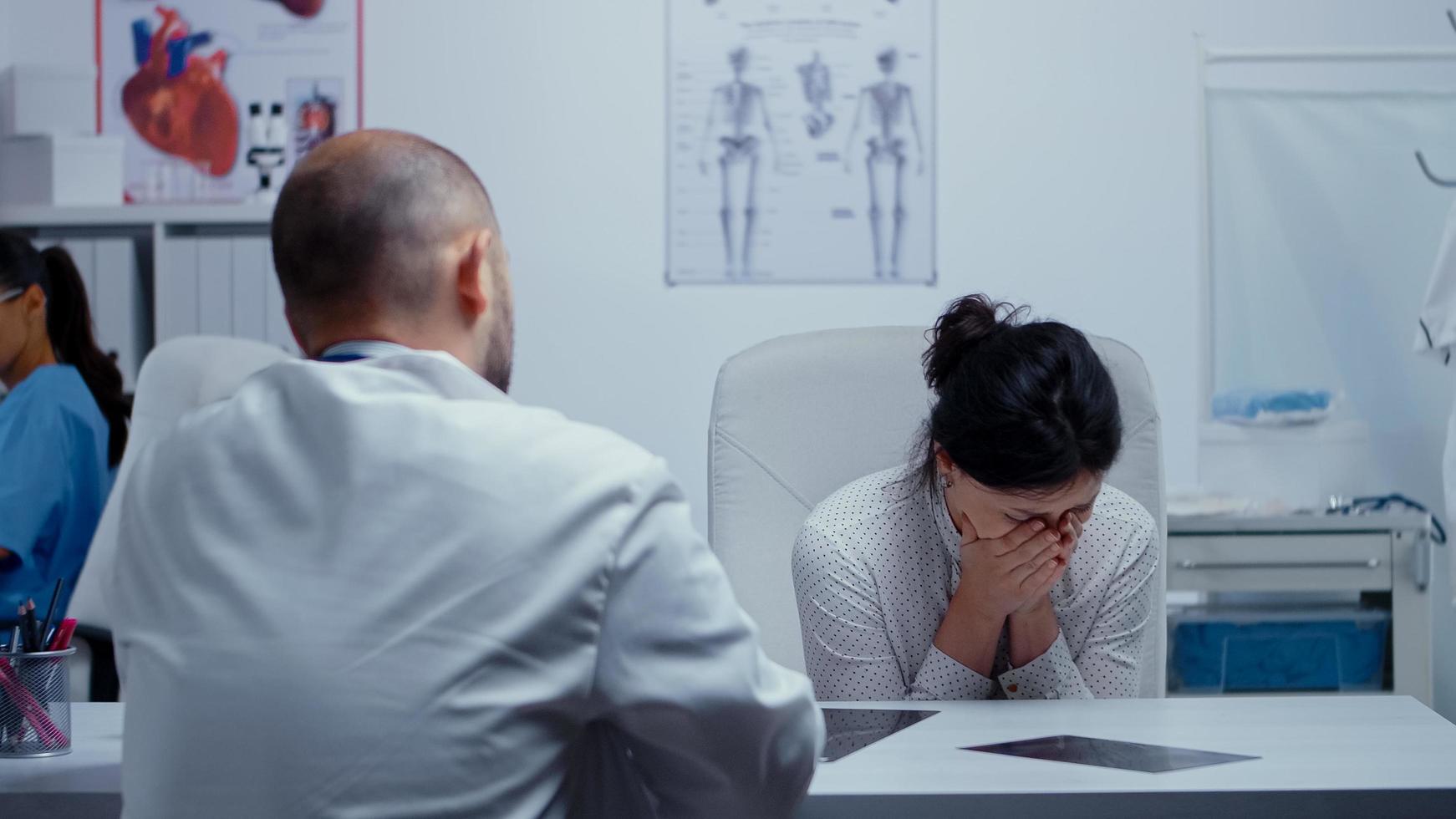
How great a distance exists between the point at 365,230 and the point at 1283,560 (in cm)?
208

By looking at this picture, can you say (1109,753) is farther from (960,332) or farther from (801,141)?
(801,141)

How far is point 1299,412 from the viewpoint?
2.66m

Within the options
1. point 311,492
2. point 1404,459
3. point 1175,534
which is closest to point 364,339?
point 311,492

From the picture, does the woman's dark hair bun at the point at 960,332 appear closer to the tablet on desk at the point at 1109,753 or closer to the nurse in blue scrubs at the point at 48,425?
the tablet on desk at the point at 1109,753

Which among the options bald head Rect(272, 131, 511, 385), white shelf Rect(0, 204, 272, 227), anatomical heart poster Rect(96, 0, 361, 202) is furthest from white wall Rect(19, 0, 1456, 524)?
bald head Rect(272, 131, 511, 385)

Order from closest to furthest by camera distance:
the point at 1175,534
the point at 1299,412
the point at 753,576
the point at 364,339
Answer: the point at 364,339
the point at 753,576
the point at 1175,534
the point at 1299,412

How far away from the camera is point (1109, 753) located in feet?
3.51

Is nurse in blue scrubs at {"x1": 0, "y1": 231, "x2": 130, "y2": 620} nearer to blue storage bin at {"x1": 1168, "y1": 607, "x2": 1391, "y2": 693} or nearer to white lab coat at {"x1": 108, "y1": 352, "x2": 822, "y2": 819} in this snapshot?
white lab coat at {"x1": 108, "y1": 352, "x2": 822, "y2": 819}

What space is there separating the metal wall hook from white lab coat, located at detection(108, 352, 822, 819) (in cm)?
274

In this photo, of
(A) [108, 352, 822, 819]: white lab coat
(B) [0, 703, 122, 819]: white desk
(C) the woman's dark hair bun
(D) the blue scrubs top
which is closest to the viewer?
(A) [108, 352, 822, 819]: white lab coat

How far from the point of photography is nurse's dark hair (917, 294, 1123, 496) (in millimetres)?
1336

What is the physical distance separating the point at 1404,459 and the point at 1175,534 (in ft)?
2.66

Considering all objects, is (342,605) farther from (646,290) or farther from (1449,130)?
(1449,130)

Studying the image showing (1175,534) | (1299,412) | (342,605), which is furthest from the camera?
(1299,412)
